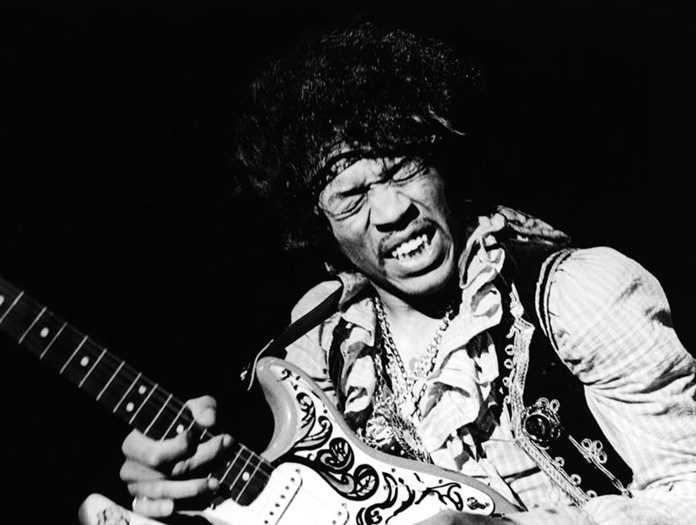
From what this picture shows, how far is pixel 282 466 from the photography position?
3.41 feet

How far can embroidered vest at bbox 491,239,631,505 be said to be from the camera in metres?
1.01

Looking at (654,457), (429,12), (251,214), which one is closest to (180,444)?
(251,214)

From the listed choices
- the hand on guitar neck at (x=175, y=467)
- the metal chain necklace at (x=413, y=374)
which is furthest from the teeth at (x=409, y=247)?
the hand on guitar neck at (x=175, y=467)

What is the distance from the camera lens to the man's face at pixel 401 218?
110 centimetres

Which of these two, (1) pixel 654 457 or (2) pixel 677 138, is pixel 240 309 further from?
(2) pixel 677 138

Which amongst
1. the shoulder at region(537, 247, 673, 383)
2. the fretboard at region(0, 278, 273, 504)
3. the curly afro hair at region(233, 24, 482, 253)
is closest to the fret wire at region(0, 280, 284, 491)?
the fretboard at region(0, 278, 273, 504)

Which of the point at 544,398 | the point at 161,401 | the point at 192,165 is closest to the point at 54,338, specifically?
the point at 161,401

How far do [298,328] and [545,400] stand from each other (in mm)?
436

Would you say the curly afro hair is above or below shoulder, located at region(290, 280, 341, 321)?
above

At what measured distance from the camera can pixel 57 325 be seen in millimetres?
996

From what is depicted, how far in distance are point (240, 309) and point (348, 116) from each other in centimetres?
39

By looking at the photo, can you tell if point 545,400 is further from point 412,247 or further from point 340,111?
point 340,111

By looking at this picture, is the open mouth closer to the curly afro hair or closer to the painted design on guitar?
the curly afro hair

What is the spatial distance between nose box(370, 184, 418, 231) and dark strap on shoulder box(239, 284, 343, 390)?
0.57 ft
